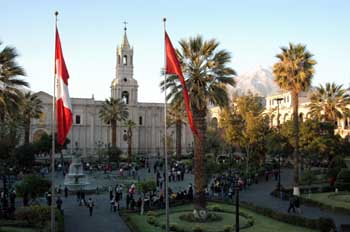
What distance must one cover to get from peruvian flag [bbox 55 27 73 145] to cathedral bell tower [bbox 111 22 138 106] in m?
64.0

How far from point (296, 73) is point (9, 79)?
62.9ft

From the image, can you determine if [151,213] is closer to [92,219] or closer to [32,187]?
[92,219]

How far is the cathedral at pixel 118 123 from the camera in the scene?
241ft

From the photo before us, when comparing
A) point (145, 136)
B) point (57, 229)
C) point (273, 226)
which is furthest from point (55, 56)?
point (145, 136)

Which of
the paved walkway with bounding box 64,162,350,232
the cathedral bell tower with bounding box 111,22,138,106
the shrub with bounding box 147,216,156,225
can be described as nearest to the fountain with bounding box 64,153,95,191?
the paved walkway with bounding box 64,162,350,232

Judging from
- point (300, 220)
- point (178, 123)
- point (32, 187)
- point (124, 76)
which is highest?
point (124, 76)

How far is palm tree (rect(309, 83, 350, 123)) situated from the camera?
44.7 m

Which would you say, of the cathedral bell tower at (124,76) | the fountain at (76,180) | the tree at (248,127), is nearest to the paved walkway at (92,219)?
the fountain at (76,180)

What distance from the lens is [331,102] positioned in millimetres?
44906

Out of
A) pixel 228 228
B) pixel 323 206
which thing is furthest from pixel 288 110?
pixel 228 228

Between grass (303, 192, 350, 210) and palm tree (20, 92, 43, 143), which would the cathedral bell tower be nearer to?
palm tree (20, 92, 43, 143)

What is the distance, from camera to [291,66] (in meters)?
30.4

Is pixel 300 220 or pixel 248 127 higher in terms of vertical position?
pixel 248 127

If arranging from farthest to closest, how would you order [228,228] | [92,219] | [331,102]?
1. [331,102]
2. [92,219]
3. [228,228]
